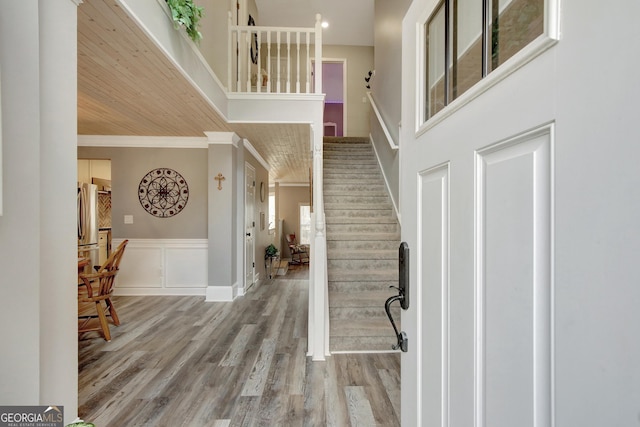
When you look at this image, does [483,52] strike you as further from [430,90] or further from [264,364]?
[264,364]

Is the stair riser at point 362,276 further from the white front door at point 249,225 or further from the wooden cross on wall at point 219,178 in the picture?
the wooden cross on wall at point 219,178

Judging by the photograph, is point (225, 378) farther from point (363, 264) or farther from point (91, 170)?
point (91, 170)

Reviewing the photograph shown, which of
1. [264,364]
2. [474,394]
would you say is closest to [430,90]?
[474,394]

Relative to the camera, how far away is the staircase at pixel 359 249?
2739 mm

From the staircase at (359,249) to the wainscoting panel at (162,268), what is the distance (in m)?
2.28

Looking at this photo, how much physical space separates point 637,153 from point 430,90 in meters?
0.65

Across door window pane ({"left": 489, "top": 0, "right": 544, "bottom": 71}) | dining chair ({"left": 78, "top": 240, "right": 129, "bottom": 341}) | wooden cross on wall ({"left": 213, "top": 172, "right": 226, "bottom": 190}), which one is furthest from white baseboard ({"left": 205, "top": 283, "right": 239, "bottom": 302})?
door window pane ({"left": 489, "top": 0, "right": 544, "bottom": 71})

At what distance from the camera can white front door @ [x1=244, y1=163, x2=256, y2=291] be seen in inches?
192

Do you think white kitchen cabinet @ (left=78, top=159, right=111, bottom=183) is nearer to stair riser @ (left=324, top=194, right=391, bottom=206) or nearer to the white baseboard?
the white baseboard

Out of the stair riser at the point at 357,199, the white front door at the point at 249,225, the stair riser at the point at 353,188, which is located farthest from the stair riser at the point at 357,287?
the white front door at the point at 249,225

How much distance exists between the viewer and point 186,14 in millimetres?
2158

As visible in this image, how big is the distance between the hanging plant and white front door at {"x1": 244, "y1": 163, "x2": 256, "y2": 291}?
8.77 ft

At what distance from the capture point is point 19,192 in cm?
99

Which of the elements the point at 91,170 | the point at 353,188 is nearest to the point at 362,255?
the point at 353,188
